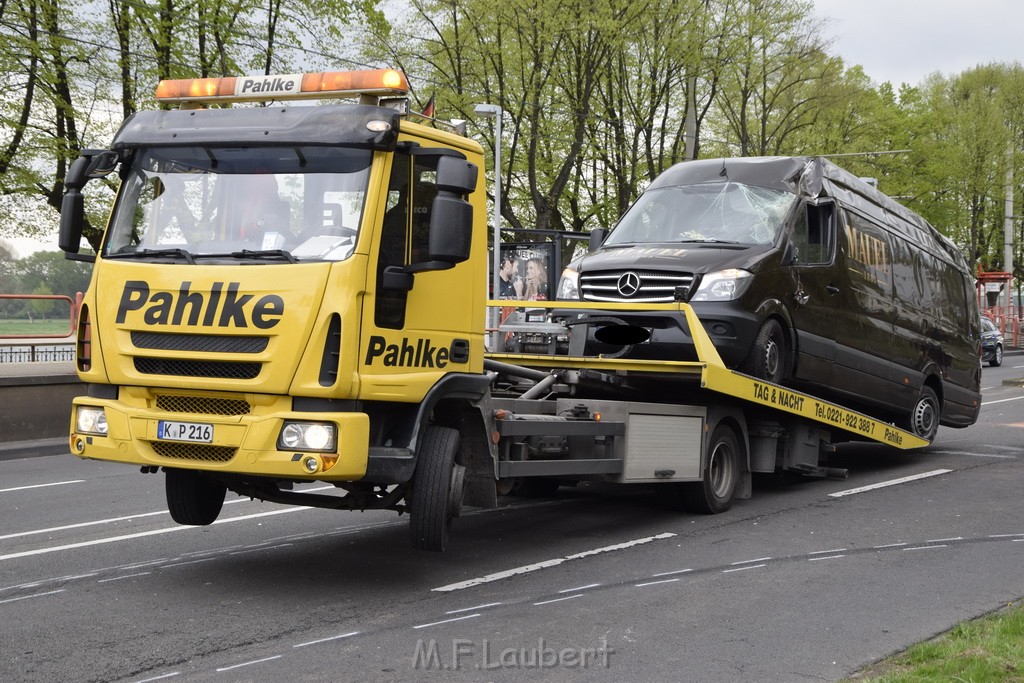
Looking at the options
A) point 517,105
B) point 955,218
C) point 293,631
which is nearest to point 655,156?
point 517,105

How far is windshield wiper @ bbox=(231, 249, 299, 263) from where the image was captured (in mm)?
6191

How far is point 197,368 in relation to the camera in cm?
617

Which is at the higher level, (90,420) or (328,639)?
(90,420)

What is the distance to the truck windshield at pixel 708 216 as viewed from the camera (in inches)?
395

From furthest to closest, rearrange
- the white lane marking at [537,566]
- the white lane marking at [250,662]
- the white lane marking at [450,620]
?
1. the white lane marking at [537,566]
2. the white lane marking at [450,620]
3. the white lane marking at [250,662]

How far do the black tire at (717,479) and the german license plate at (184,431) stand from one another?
175 inches

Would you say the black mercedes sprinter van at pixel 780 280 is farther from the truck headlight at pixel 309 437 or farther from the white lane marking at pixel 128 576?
the white lane marking at pixel 128 576

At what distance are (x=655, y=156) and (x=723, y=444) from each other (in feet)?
102

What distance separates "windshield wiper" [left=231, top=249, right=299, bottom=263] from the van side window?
5.40 metres

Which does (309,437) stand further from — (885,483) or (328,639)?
(885,483)

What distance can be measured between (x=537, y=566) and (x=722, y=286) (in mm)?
3080

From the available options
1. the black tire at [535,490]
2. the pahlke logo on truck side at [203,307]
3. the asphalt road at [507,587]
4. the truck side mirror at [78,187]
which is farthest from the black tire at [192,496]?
the black tire at [535,490]

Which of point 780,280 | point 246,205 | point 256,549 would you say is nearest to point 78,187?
point 246,205

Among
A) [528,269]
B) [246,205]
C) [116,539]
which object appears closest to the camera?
[246,205]
